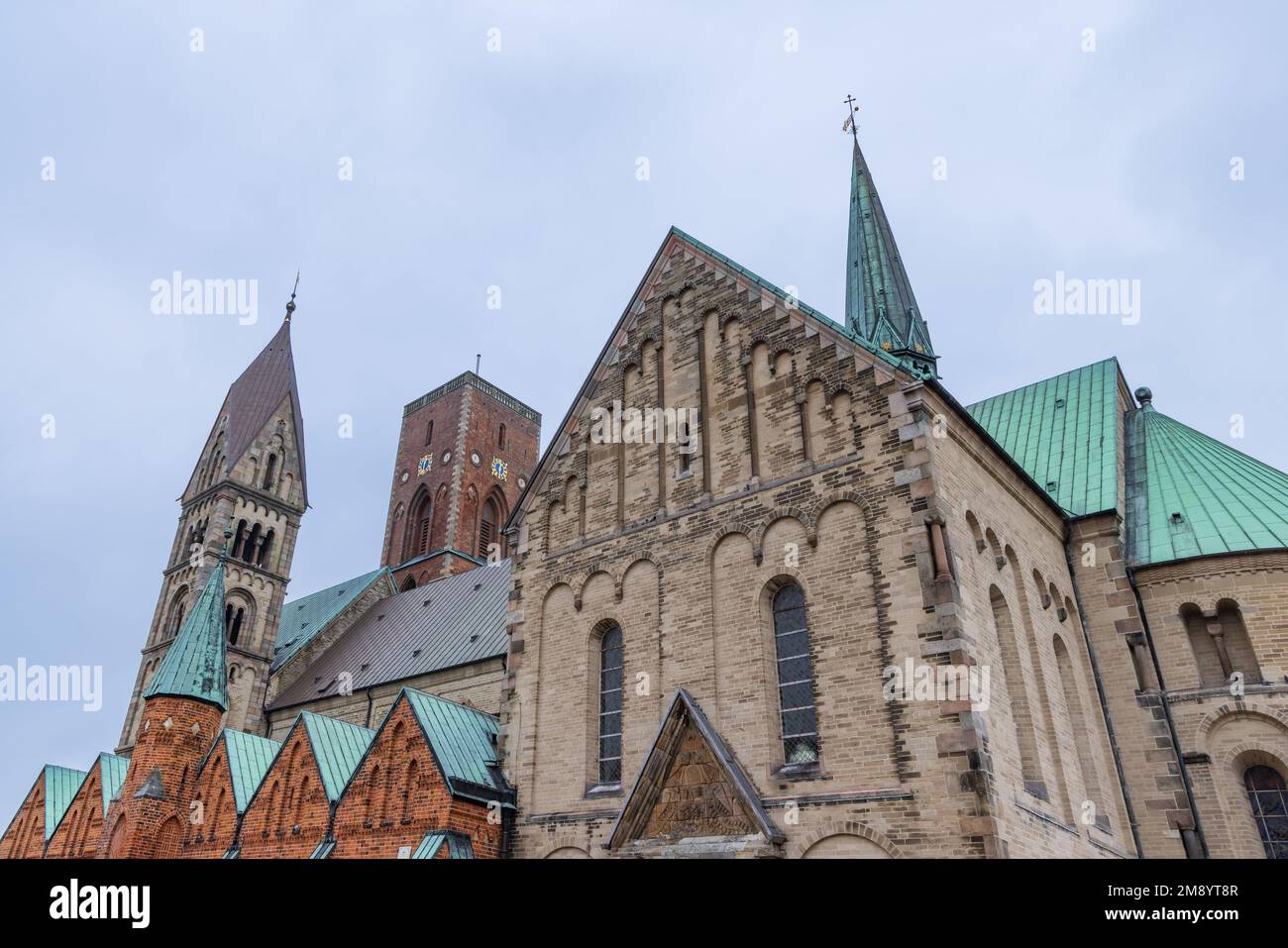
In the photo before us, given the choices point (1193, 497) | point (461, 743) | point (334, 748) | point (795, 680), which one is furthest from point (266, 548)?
point (1193, 497)

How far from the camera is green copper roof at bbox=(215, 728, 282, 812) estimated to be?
73.0 feet

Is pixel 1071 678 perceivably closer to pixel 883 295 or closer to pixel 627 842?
pixel 627 842

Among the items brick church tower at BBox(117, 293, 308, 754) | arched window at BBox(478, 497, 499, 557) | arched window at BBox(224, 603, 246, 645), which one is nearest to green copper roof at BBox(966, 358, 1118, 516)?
brick church tower at BBox(117, 293, 308, 754)

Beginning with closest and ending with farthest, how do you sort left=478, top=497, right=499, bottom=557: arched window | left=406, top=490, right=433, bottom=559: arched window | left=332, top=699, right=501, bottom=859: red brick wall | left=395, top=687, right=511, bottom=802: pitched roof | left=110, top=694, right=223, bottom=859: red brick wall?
left=332, top=699, right=501, bottom=859: red brick wall
left=395, top=687, right=511, bottom=802: pitched roof
left=110, top=694, right=223, bottom=859: red brick wall
left=478, top=497, right=499, bottom=557: arched window
left=406, top=490, right=433, bottom=559: arched window

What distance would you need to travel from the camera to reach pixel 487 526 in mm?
60125

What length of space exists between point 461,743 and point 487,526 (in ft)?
137

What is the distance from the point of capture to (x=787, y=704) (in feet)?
51.7

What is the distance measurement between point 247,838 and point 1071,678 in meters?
18.9

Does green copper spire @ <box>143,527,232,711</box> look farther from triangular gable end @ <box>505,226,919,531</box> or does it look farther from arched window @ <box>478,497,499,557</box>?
arched window @ <box>478,497,499,557</box>

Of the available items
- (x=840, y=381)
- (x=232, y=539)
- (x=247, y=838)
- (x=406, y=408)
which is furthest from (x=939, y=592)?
(x=406, y=408)

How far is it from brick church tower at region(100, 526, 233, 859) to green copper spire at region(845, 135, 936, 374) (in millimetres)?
23202

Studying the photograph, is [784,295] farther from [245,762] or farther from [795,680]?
[245,762]

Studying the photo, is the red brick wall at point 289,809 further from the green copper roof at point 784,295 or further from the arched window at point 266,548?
the arched window at point 266,548

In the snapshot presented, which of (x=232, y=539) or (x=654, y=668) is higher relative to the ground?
(x=232, y=539)
